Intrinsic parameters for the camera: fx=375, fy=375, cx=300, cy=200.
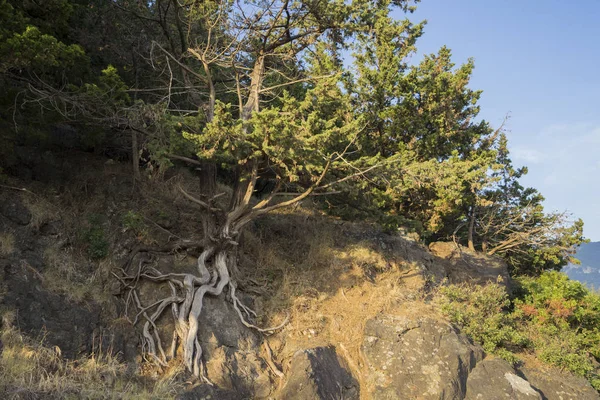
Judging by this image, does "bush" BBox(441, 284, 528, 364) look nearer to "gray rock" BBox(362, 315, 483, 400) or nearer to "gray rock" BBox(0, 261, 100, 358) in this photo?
"gray rock" BBox(362, 315, 483, 400)

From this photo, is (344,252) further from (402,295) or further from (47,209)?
(47,209)

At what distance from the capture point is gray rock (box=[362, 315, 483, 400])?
26.9ft

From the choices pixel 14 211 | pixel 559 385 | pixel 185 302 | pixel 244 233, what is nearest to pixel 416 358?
pixel 559 385

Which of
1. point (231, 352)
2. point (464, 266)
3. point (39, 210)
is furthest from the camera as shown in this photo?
point (464, 266)

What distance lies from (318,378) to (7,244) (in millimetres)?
7115

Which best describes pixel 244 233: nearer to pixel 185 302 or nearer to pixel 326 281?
pixel 326 281

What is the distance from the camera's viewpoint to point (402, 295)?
1098cm

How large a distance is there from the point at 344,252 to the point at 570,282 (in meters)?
7.58

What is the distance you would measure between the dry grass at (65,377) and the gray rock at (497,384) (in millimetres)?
6412

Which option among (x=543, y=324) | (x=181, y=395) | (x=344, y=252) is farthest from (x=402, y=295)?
(x=181, y=395)

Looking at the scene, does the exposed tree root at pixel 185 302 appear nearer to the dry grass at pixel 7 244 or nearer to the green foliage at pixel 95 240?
the green foliage at pixel 95 240

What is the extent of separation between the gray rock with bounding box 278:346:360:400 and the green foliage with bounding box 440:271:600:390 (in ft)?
12.2

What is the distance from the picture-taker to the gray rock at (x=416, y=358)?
8188 millimetres

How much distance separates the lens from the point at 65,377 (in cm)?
570
